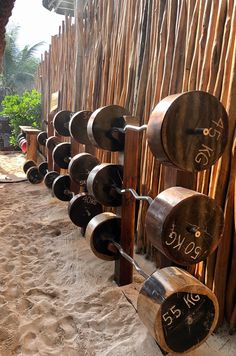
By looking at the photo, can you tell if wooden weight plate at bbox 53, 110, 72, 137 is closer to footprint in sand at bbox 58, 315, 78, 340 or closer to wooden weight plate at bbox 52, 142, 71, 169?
wooden weight plate at bbox 52, 142, 71, 169

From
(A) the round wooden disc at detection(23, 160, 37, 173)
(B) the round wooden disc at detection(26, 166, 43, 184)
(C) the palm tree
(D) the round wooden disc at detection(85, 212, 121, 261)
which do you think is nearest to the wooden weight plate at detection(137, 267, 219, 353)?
(D) the round wooden disc at detection(85, 212, 121, 261)

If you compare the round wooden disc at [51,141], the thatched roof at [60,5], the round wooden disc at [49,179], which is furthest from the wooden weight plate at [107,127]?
the thatched roof at [60,5]

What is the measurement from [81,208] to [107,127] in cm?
85

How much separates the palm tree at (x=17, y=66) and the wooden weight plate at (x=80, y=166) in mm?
14914

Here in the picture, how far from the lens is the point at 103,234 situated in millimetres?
2188

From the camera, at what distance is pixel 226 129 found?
1354 mm

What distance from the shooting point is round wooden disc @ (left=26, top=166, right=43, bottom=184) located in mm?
4820

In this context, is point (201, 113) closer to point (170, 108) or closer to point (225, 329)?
point (170, 108)

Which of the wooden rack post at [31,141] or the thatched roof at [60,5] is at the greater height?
the thatched roof at [60,5]

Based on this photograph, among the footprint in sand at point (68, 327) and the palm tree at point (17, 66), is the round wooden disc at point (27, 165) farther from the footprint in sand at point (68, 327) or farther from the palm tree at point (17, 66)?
the palm tree at point (17, 66)

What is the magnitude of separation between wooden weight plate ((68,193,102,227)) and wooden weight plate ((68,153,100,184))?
16cm

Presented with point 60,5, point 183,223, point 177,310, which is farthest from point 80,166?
point 60,5

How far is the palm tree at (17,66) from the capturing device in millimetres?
16266

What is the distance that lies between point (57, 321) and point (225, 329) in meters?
0.99
